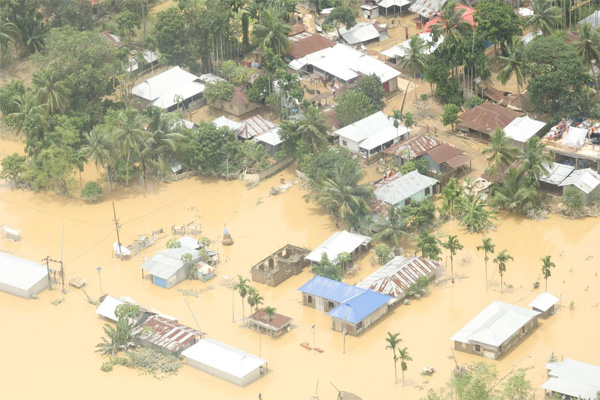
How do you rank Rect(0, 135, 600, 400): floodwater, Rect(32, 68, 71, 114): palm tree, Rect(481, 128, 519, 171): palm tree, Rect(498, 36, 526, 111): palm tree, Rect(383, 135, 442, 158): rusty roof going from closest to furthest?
Rect(0, 135, 600, 400): floodwater → Rect(481, 128, 519, 171): palm tree → Rect(383, 135, 442, 158): rusty roof → Rect(498, 36, 526, 111): palm tree → Rect(32, 68, 71, 114): palm tree

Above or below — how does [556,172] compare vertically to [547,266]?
→ above

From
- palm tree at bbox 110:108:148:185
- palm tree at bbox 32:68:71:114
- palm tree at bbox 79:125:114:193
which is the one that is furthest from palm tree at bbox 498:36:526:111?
palm tree at bbox 32:68:71:114

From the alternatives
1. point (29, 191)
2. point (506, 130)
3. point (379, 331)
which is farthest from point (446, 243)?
point (29, 191)

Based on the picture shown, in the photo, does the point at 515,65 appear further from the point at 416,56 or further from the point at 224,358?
the point at 224,358

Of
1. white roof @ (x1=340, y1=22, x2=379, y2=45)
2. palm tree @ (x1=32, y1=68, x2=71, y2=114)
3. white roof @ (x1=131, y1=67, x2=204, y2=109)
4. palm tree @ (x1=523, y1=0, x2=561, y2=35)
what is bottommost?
white roof @ (x1=131, y1=67, x2=204, y2=109)

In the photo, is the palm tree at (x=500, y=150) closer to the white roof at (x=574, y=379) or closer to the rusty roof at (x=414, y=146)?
the rusty roof at (x=414, y=146)

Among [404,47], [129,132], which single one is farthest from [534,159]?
[129,132]

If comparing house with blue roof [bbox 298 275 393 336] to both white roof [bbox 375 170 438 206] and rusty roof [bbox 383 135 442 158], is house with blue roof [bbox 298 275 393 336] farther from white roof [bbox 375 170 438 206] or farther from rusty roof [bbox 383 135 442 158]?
rusty roof [bbox 383 135 442 158]
